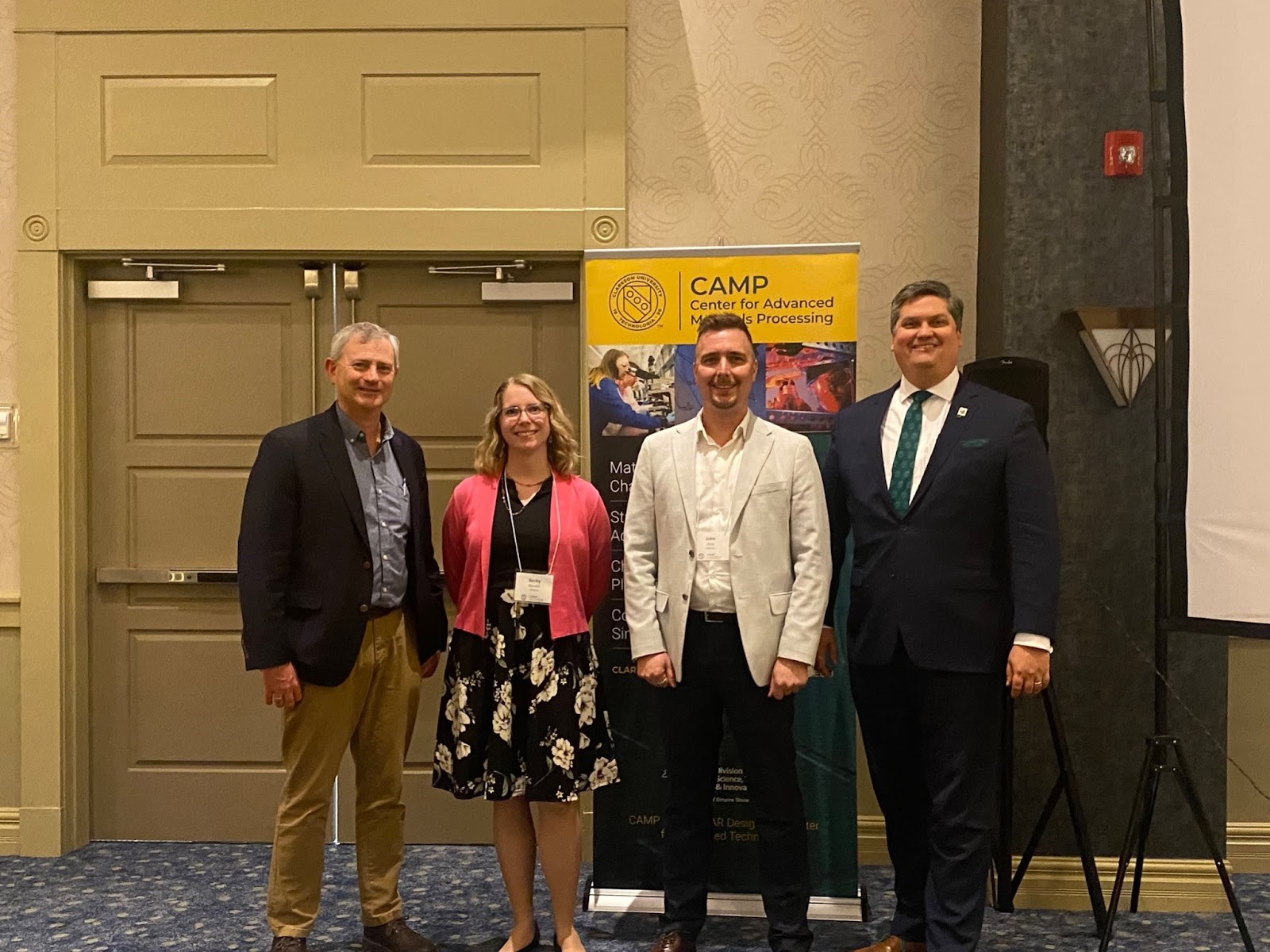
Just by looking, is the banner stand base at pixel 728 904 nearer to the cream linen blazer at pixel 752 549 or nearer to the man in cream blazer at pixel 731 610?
the man in cream blazer at pixel 731 610

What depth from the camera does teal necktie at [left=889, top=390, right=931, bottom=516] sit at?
99.4 inches

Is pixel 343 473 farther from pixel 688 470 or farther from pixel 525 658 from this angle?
pixel 688 470

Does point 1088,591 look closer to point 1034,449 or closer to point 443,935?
point 1034,449

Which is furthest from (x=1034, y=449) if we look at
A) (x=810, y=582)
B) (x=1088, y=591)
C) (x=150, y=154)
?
(x=150, y=154)

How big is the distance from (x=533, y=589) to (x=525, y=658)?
18 centimetres

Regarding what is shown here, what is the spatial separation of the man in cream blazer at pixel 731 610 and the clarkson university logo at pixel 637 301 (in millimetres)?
440

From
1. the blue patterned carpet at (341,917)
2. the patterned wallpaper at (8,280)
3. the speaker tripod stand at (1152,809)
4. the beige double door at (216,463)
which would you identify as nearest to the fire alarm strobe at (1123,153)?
the speaker tripod stand at (1152,809)

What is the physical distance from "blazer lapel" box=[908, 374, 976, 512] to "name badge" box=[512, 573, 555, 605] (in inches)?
34.9

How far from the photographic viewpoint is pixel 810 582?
2.58 metres

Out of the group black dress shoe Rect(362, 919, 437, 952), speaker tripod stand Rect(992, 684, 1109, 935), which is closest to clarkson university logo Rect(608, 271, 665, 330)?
speaker tripod stand Rect(992, 684, 1109, 935)

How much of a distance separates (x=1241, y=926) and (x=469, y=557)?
2163mm

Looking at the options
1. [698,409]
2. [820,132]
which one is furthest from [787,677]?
[820,132]

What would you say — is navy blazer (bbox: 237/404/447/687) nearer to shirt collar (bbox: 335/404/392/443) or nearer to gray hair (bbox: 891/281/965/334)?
shirt collar (bbox: 335/404/392/443)

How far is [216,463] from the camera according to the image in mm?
3725
